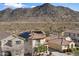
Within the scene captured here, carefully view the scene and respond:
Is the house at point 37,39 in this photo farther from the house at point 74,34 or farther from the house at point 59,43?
the house at point 74,34

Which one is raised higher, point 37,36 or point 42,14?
point 42,14

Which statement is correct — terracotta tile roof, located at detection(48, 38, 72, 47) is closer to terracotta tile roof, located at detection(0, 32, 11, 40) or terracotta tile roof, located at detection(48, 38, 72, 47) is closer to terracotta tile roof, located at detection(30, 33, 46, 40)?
terracotta tile roof, located at detection(30, 33, 46, 40)

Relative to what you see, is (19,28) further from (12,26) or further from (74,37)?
(74,37)

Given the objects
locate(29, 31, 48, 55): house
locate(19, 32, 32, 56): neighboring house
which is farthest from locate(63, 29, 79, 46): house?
locate(19, 32, 32, 56): neighboring house

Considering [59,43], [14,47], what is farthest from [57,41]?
[14,47]

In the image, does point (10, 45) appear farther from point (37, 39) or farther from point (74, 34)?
point (74, 34)
